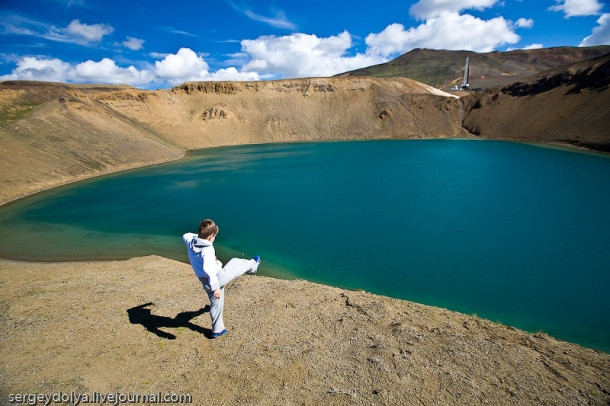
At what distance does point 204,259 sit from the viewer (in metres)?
4.72

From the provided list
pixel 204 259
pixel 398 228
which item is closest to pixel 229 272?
pixel 204 259

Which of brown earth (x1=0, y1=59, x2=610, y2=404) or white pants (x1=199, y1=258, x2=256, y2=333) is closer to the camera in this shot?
brown earth (x1=0, y1=59, x2=610, y2=404)

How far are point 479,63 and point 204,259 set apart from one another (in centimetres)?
19039

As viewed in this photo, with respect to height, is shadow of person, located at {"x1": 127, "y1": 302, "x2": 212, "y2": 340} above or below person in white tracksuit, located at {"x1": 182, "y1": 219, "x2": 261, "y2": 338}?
below

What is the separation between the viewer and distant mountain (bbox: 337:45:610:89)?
13625cm

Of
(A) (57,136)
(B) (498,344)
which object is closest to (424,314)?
(B) (498,344)

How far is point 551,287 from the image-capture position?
10.6m

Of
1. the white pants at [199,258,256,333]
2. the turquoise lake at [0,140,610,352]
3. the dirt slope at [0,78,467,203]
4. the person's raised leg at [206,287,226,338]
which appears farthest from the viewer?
the dirt slope at [0,78,467,203]

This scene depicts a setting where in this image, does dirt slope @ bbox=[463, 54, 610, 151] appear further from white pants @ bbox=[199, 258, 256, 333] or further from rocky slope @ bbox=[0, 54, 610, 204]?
white pants @ bbox=[199, 258, 256, 333]

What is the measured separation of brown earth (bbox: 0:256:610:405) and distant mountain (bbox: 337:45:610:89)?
13702 cm

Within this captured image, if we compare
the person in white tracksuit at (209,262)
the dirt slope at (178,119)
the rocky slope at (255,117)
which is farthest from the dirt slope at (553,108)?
the person in white tracksuit at (209,262)

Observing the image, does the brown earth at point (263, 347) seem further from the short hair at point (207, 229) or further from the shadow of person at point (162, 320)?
the short hair at point (207, 229)

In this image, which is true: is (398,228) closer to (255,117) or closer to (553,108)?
(553,108)

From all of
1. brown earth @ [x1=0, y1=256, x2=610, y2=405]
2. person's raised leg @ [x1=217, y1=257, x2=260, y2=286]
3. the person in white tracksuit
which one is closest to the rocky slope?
brown earth @ [x1=0, y1=256, x2=610, y2=405]
